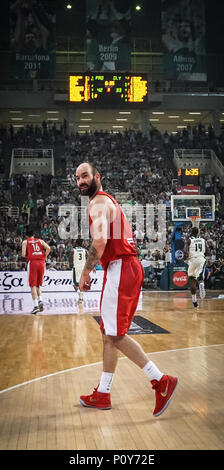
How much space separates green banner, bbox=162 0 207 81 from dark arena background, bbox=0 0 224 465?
0.07 m

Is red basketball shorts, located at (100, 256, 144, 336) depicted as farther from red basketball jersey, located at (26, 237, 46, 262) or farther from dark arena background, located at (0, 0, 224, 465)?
red basketball jersey, located at (26, 237, 46, 262)

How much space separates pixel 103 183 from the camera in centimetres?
2738

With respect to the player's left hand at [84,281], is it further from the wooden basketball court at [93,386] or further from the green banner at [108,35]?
the green banner at [108,35]

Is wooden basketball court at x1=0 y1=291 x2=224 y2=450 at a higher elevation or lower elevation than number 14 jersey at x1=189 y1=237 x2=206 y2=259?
lower

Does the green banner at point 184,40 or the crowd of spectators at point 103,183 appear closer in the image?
the crowd of spectators at point 103,183

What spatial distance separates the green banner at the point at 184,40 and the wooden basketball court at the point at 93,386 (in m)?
22.3

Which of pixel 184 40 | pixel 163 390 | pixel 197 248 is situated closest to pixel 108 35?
pixel 184 40

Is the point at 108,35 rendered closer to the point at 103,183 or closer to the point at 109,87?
the point at 109,87

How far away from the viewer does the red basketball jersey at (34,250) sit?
38.7 ft

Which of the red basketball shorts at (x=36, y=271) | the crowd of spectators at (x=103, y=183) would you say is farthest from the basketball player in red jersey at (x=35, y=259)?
the crowd of spectators at (x=103, y=183)

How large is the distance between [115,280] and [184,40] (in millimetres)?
27658

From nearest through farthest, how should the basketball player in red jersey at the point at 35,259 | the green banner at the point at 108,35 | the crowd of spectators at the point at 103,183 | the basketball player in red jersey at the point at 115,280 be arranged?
1. the basketball player in red jersey at the point at 115,280
2. the basketball player in red jersey at the point at 35,259
3. the crowd of spectators at the point at 103,183
4. the green banner at the point at 108,35


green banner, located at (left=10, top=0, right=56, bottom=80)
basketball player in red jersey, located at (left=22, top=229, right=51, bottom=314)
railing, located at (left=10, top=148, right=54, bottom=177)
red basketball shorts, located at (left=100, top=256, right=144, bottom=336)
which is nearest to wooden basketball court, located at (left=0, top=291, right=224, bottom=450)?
red basketball shorts, located at (left=100, top=256, right=144, bottom=336)

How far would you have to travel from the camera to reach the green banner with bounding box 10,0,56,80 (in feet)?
92.0
